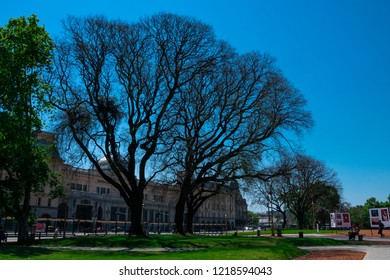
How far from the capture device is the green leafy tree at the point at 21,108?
23578 mm

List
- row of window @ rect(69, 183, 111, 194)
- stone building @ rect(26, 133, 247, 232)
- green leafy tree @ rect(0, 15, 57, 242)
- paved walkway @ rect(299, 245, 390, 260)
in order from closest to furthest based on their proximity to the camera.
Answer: paved walkway @ rect(299, 245, 390, 260) → green leafy tree @ rect(0, 15, 57, 242) → stone building @ rect(26, 133, 247, 232) → row of window @ rect(69, 183, 111, 194)

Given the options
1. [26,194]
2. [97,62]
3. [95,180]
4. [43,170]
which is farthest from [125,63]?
[95,180]

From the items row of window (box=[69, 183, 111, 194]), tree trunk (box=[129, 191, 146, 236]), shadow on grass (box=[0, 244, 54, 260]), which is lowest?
shadow on grass (box=[0, 244, 54, 260])

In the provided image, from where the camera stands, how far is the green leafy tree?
23.6 meters

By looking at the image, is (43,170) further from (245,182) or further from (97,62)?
(245,182)

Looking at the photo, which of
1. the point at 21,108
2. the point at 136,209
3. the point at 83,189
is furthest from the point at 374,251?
the point at 83,189

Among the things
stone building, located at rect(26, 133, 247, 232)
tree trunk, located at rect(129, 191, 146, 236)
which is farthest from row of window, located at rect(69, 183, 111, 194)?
tree trunk, located at rect(129, 191, 146, 236)

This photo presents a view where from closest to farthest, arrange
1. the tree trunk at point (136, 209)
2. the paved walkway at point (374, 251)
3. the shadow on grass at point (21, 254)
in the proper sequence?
1. the shadow on grass at point (21, 254)
2. the paved walkway at point (374, 251)
3. the tree trunk at point (136, 209)

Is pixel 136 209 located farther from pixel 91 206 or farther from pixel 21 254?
pixel 91 206

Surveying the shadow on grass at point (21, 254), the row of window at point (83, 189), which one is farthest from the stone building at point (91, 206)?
the shadow on grass at point (21, 254)

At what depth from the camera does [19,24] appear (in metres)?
25.7

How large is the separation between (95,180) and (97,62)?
204 feet

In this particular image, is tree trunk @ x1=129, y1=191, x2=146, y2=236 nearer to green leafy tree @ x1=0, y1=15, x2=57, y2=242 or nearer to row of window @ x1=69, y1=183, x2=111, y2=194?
green leafy tree @ x1=0, y1=15, x2=57, y2=242

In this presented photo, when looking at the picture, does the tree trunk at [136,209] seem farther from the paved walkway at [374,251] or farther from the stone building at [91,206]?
the stone building at [91,206]
